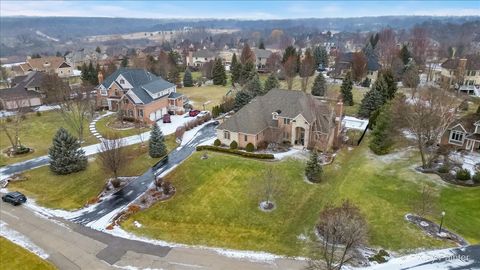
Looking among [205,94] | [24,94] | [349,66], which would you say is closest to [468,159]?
[205,94]

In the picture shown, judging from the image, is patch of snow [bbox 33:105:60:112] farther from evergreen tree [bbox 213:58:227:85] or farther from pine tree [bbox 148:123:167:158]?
evergreen tree [bbox 213:58:227:85]

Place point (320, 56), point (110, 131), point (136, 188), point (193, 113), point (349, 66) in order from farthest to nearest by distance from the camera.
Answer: point (320, 56) < point (349, 66) < point (193, 113) < point (110, 131) < point (136, 188)

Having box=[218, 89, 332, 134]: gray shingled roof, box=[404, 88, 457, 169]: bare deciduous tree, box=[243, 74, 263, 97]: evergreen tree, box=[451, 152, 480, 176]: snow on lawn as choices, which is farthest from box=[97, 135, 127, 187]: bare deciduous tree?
box=[451, 152, 480, 176]: snow on lawn

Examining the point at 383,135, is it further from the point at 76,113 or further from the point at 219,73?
the point at 219,73

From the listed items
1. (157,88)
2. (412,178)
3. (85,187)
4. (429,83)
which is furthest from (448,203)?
(429,83)

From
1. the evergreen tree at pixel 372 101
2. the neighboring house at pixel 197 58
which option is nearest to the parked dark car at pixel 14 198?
the evergreen tree at pixel 372 101

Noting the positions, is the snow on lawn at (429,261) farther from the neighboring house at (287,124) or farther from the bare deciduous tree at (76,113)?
the bare deciduous tree at (76,113)
